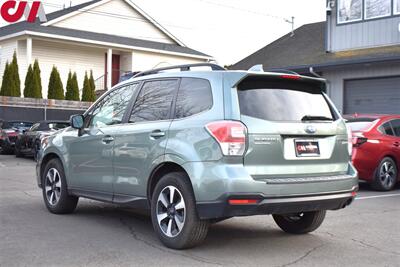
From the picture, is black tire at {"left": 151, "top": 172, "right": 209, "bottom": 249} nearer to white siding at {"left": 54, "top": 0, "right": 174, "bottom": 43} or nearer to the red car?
the red car

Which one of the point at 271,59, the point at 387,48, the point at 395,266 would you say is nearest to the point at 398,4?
the point at 387,48

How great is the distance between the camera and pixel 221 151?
5273mm

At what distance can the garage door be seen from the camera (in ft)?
57.6

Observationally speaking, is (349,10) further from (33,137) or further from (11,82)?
(11,82)

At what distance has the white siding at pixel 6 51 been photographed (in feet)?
98.9

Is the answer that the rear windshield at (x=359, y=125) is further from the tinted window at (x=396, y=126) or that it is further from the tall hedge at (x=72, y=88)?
the tall hedge at (x=72, y=88)

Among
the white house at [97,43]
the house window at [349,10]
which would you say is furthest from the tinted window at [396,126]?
the white house at [97,43]

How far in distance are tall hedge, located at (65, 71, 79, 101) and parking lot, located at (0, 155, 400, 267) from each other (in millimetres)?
20460

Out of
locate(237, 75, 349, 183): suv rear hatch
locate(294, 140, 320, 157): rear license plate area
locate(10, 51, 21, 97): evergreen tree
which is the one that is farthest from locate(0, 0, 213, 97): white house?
locate(294, 140, 320, 157): rear license plate area

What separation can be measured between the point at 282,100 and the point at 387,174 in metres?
6.13

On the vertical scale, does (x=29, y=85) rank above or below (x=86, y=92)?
above

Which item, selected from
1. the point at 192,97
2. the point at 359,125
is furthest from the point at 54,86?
the point at 192,97

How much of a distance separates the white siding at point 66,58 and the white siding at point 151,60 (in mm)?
1972

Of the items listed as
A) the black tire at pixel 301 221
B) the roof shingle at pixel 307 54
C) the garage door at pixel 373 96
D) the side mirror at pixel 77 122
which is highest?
the roof shingle at pixel 307 54
